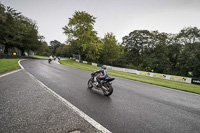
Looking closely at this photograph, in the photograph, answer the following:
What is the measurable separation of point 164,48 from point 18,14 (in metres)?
53.9

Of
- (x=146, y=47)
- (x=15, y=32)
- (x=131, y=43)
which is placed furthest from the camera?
(x=131, y=43)

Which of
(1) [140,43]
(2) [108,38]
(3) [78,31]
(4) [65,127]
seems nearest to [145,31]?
(1) [140,43]

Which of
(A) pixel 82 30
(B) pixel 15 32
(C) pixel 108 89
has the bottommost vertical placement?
(C) pixel 108 89

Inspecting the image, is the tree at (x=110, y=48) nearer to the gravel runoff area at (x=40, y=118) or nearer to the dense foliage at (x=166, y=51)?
the dense foliage at (x=166, y=51)

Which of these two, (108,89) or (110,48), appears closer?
(108,89)

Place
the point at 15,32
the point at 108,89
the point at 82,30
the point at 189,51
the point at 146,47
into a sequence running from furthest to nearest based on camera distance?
the point at 146,47
the point at 15,32
the point at 82,30
the point at 189,51
the point at 108,89

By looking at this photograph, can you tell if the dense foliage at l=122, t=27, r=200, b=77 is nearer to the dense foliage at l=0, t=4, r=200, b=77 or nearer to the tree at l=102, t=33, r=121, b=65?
the dense foliage at l=0, t=4, r=200, b=77

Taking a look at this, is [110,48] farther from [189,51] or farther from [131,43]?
[189,51]

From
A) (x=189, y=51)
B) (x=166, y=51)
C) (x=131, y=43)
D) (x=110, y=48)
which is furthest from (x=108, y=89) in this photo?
(x=131, y=43)

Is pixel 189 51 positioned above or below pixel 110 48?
below

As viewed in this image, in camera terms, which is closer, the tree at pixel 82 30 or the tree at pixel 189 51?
the tree at pixel 189 51

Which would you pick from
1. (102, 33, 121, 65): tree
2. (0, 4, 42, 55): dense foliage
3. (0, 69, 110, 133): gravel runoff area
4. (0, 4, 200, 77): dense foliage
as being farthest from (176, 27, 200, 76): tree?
→ (0, 4, 42, 55): dense foliage

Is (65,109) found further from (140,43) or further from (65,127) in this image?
(140,43)

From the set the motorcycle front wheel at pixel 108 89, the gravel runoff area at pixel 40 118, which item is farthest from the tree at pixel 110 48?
the gravel runoff area at pixel 40 118
